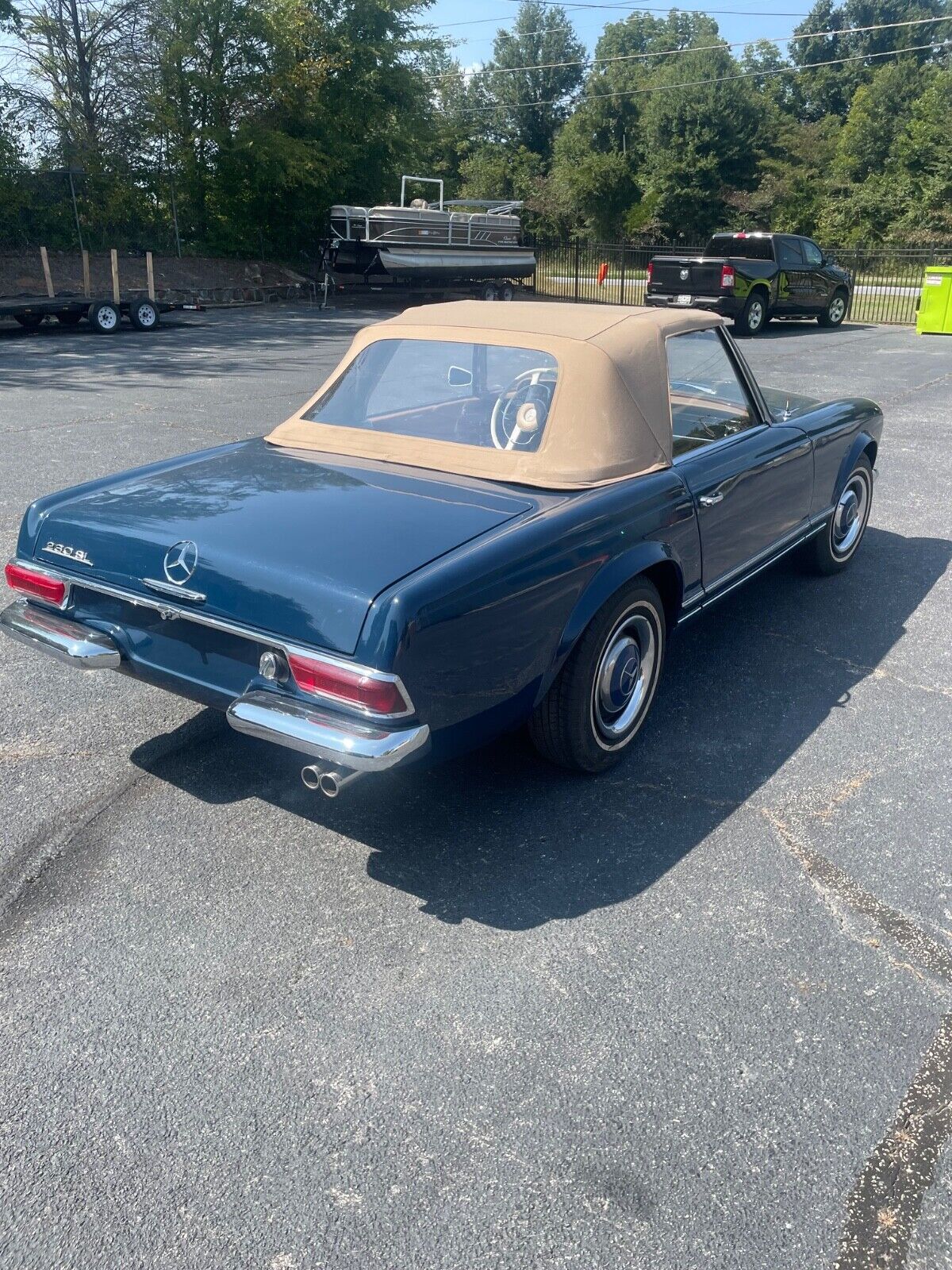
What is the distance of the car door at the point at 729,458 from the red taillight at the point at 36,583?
7.31 ft

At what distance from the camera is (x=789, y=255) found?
20.0 m

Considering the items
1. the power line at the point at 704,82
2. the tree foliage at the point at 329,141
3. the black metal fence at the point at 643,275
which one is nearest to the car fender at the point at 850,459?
the black metal fence at the point at 643,275

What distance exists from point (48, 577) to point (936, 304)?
20621 millimetres

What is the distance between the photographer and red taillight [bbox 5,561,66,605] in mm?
3476

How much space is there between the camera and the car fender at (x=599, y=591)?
333 cm

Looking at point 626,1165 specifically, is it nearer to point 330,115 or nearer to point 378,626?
point 378,626

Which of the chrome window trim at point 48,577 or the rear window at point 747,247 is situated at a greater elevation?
the rear window at point 747,247

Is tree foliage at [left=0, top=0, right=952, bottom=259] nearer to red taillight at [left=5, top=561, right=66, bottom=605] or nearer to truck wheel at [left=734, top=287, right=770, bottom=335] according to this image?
truck wheel at [left=734, top=287, right=770, bottom=335]

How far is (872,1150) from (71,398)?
1078 centimetres

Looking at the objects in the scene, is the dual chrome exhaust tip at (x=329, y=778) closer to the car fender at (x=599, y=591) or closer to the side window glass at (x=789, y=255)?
the car fender at (x=599, y=591)

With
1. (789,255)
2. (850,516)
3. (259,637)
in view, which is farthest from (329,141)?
(259,637)

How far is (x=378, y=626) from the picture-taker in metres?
2.76

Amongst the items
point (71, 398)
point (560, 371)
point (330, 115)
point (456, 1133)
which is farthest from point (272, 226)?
point (456, 1133)

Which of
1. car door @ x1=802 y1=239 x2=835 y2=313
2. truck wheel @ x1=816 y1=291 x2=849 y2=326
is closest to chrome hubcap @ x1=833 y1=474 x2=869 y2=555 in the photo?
car door @ x1=802 y1=239 x2=835 y2=313
